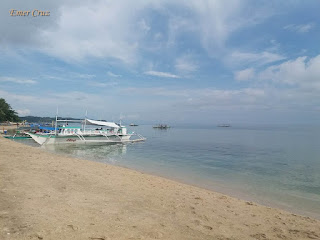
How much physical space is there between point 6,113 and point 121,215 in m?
102

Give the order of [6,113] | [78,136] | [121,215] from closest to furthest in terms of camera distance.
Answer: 1. [121,215]
2. [78,136]
3. [6,113]

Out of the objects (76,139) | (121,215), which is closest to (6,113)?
(76,139)

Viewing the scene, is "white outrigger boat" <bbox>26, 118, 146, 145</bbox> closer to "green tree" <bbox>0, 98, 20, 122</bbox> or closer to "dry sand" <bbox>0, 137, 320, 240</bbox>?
"dry sand" <bbox>0, 137, 320, 240</bbox>

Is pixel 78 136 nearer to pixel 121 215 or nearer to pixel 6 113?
pixel 121 215

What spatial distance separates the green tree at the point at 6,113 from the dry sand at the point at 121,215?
3530 inches

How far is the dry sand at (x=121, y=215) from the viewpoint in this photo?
16.7ft

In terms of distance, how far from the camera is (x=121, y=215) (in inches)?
251

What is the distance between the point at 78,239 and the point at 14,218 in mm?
1823

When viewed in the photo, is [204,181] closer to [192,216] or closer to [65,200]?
[192,216]

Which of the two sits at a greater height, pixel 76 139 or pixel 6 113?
pixel 6 113

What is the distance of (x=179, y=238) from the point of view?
17.5ft

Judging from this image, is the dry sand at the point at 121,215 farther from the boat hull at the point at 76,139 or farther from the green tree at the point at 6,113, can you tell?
the green tree at the point at 6,113

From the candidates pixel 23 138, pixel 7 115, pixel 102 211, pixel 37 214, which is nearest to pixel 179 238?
pixel 102 211

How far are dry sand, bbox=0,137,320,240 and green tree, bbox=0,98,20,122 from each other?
294 ft
